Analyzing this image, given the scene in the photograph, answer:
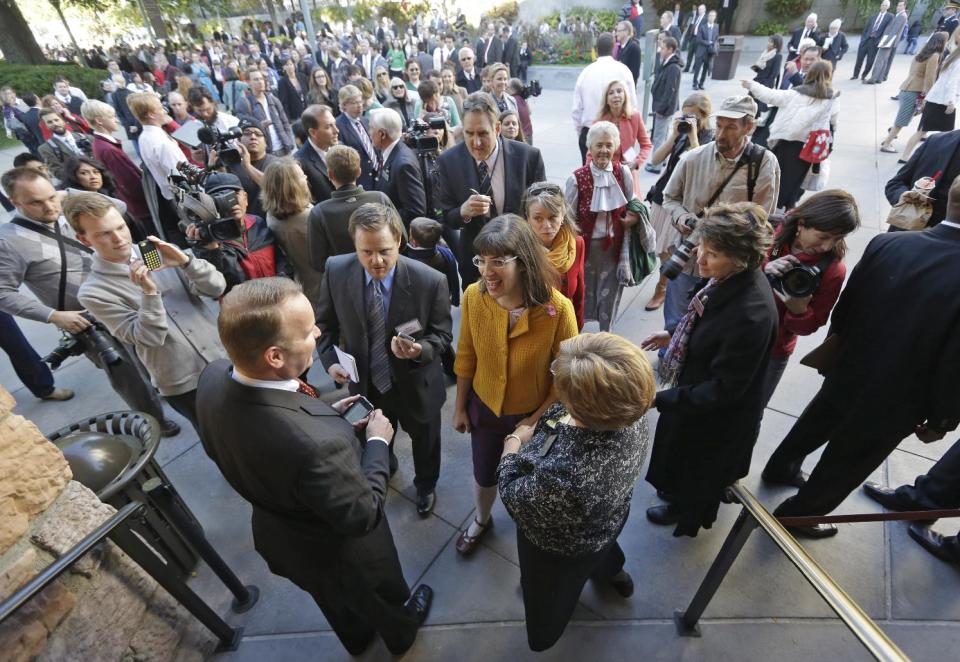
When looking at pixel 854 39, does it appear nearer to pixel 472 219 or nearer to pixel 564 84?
pixel 564 84

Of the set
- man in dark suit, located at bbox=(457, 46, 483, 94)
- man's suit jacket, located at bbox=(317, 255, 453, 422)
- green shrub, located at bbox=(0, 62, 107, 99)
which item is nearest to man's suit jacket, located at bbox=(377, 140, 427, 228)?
man's suit jacket, located at bbox=(317, 255, 453, 422)

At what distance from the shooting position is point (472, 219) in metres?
3.70

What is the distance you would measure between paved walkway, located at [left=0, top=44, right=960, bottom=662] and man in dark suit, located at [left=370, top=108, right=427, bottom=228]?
2.04 metres

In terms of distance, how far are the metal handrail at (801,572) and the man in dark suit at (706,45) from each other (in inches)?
599

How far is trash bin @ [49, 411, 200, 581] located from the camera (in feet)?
7.47

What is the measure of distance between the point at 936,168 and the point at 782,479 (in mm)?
2320

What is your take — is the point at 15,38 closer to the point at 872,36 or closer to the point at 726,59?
the point at 726,59

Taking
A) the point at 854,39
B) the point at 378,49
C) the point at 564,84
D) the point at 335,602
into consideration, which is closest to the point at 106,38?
the point at 378,49

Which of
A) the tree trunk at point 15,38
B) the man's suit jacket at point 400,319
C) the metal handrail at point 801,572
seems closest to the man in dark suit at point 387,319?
the man's suit jacket at point 400,319

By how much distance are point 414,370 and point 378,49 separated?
20.1m

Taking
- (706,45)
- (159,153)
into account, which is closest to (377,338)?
(159,153)

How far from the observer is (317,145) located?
14.5ft

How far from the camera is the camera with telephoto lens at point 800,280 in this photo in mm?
2291

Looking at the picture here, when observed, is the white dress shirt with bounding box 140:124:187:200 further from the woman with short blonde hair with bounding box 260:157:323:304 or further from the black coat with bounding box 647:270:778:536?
the black coat with bounding box 647:270:778:536
